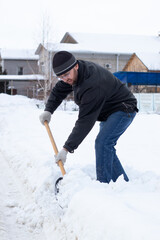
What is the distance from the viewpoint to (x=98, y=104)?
286 cm

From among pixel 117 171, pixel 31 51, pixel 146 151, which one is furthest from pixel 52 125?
pixel 31 51

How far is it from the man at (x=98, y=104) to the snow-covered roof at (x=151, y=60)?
65.7ft

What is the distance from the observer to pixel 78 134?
290cm

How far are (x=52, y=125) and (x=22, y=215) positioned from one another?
261 inches

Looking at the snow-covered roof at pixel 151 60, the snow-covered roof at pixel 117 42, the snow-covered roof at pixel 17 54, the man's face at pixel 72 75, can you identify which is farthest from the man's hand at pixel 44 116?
the snow-covered roof at pixel 17 54

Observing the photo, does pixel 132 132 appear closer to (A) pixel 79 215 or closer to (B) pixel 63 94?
(B) pixel 63 94

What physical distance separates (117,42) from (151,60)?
25.5 feet

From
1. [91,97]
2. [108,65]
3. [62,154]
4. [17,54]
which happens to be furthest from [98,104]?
[17,54]

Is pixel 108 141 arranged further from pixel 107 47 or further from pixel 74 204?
pixel 107 47

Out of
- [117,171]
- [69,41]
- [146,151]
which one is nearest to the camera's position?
[117,171]

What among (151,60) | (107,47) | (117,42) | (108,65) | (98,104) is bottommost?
(108,65)

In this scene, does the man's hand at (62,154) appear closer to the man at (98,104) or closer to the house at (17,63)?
the man at (98,104)

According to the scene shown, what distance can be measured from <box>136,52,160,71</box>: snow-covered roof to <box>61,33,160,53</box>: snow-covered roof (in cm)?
479

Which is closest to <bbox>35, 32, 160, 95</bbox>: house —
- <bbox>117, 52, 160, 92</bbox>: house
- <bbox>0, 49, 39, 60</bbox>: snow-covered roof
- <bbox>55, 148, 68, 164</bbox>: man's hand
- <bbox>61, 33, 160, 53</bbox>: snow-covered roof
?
<bbox>61, 33, 160, 53</bbox>: snow-covered roof
